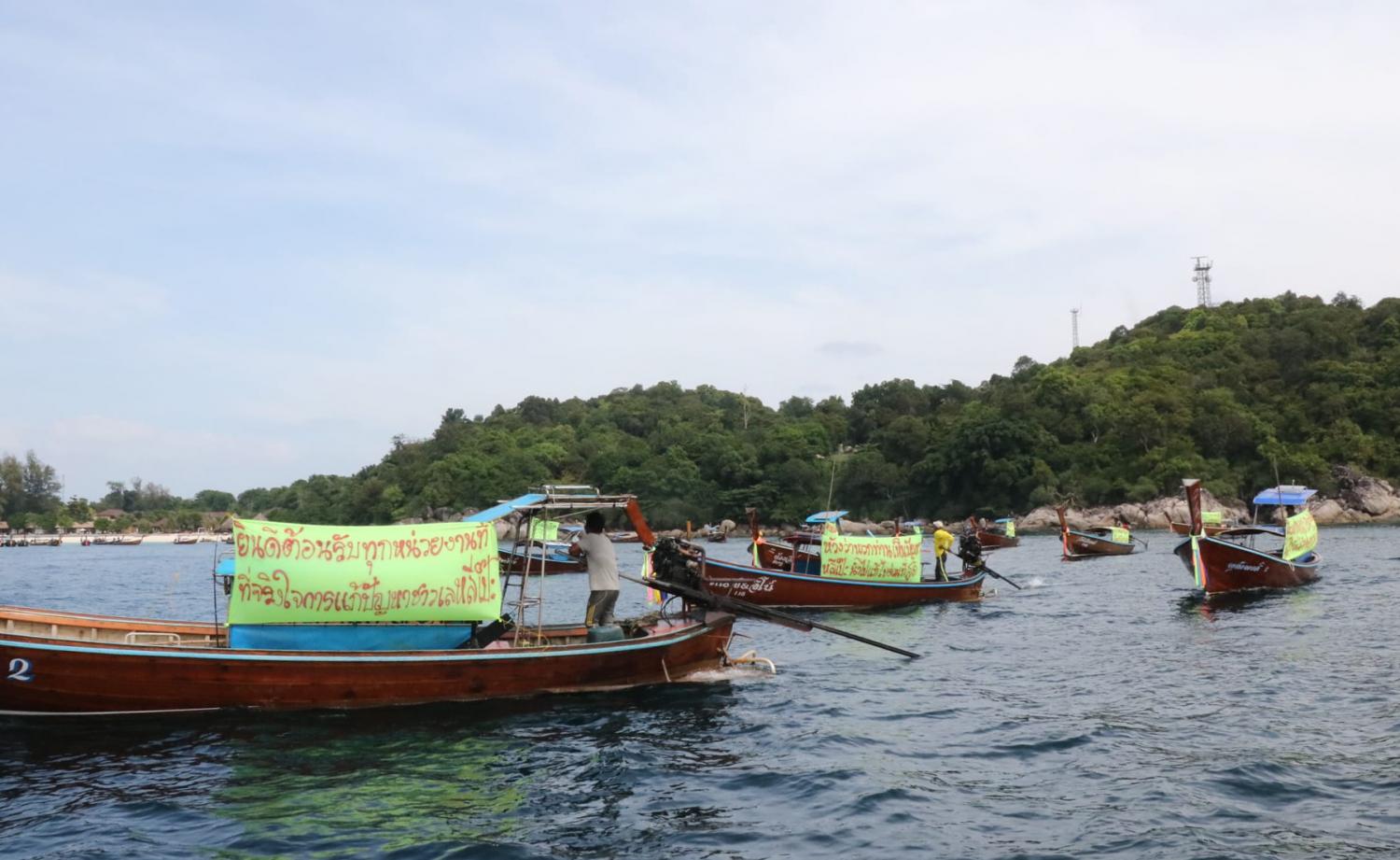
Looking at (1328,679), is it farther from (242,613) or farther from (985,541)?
(985,541)

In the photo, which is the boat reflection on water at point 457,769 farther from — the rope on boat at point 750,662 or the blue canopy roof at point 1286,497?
the blue canopy roof at point 1286,497

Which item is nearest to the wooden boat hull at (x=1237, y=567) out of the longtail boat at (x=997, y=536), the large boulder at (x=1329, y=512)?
the longtail boat at (x=997, y=536)

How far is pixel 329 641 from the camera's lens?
15297mm

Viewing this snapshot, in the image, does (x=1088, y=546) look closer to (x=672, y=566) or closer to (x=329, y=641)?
(x=672, y=566)

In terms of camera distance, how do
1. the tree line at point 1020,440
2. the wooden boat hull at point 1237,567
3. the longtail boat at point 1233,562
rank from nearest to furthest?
the longtail boat at point 1233,562 → the wooden boat hull at point 1237,567 → the tree line at point 1020,440

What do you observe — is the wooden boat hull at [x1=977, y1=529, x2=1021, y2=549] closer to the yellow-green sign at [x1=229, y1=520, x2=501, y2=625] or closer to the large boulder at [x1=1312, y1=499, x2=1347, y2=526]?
the large boulder at [x1=1312, y1=499, x2=1347, y2=526]

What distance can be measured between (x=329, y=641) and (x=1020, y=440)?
102 m

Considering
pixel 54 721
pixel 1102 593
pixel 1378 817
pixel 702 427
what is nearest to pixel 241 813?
pixel 54 721

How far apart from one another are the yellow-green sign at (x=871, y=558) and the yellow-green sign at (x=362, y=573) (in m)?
15.6

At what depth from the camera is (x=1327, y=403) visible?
99125mm

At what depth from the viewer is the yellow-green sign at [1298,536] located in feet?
108

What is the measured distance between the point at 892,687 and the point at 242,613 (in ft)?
36.0

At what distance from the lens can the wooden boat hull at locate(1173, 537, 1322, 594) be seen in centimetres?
2977

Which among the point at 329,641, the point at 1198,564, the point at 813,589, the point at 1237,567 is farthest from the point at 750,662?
the point at 1237,567
